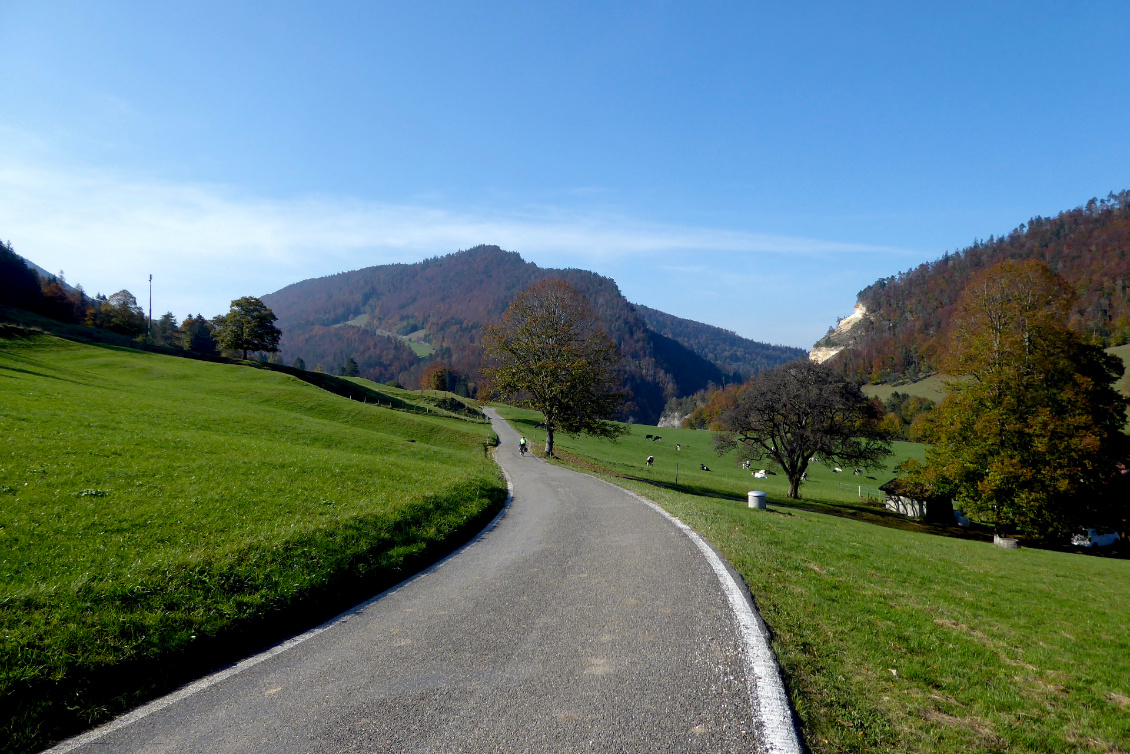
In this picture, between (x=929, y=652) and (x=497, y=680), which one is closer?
(x=497, y=680)

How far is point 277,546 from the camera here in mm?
8844

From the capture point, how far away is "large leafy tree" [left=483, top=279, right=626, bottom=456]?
37.1m

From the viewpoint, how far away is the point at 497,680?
5.11 metres

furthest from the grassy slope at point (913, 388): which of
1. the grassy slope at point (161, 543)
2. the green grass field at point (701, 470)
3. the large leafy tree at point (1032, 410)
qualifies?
the grassy slope at point (161, 543)

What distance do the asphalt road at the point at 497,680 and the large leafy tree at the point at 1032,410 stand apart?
2766 cm

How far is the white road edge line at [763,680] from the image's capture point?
13.2 feet

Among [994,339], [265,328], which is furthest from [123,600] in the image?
[265,328]

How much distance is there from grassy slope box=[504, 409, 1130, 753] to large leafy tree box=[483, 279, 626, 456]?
24.2 meters

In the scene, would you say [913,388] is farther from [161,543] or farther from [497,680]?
[161,543]

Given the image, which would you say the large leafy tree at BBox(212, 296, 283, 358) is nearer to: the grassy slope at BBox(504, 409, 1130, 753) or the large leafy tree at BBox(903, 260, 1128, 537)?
the large leafy tree at BBox(903, 260, 1128, 537)

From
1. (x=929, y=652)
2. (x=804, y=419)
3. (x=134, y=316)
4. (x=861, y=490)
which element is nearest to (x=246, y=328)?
(x=134, y=316)

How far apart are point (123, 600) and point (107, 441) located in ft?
38.7

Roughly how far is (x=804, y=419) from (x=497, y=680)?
38723mm

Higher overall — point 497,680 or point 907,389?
point 907,389
